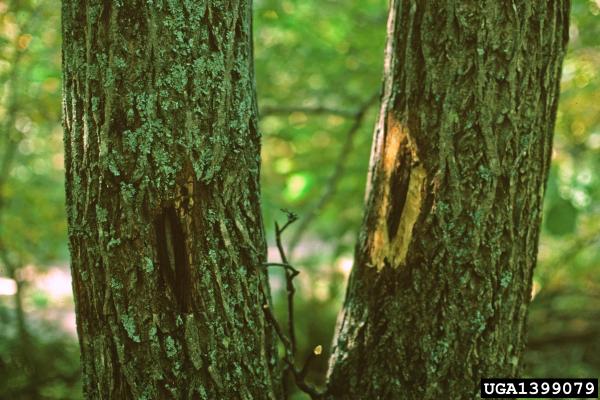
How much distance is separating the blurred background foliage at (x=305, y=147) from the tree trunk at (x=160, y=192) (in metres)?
1.39

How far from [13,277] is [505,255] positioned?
3304mm

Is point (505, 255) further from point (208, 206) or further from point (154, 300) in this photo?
point (154, 300)

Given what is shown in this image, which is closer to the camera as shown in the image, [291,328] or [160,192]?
[160,192]

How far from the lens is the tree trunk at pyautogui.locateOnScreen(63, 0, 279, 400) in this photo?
1336mm

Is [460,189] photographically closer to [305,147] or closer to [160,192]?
[160,192]

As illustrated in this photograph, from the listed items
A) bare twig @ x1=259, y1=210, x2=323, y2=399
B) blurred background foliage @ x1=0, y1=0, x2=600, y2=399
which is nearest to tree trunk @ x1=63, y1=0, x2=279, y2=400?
bare twig @ x1=259, y1=210, x2=323, y2=399

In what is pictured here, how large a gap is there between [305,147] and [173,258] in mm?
2893

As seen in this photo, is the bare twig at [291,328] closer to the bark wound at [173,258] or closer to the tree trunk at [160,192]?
the tree trunk at [160,192]

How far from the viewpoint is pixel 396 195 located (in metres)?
1.65

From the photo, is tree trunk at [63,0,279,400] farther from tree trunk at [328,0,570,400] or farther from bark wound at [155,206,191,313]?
tree trunk at [328,0,570,400]

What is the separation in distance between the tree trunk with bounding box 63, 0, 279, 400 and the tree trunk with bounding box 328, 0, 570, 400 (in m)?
0.44

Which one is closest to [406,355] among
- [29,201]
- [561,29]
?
[561,29]

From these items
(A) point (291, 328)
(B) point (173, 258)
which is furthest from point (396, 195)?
(B) point (173, 258)

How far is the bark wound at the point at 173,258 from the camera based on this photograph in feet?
4.55
